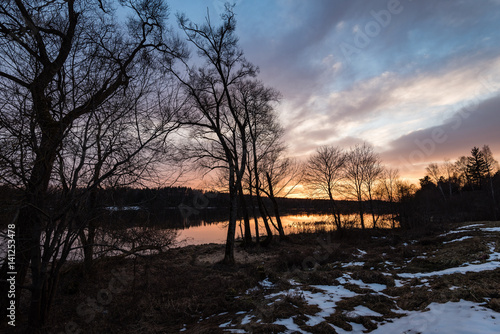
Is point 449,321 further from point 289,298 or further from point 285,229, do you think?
point 285,229

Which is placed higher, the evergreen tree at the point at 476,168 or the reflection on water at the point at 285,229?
the evergreen tree at the point at 476,168

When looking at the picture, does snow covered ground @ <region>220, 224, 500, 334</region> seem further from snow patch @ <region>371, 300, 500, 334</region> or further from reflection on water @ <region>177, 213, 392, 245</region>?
reflection on water @ <region>177, 213, 392, 245</region>

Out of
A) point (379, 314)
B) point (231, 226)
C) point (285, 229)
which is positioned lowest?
point (285, 229)

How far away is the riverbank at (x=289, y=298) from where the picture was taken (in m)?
4.03

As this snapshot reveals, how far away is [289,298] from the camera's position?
506 centimetres

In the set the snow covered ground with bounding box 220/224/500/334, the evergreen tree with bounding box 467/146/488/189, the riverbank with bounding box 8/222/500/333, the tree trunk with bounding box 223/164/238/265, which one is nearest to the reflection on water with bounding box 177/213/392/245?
the tree trunk with bounding box 223/164/238/265

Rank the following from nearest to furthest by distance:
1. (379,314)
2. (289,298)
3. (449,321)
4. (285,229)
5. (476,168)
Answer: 1. (449,321)
2. (379,314)
3. (289,298)
4. (285,229)
5. (476,168)

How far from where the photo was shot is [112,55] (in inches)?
207

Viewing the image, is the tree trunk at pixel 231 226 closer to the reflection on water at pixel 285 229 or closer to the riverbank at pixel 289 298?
the riverbank at pixel 289 298

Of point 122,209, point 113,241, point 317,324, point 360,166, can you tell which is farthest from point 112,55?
point 360,166

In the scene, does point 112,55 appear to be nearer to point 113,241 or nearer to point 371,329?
point 113,241

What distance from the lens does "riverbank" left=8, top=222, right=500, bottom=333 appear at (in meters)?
4.03

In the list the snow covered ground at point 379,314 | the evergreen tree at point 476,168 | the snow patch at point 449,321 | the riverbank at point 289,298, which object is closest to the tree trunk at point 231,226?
the riverbank at point 289,298

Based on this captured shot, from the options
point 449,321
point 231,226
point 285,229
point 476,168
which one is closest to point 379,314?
point 449,321
